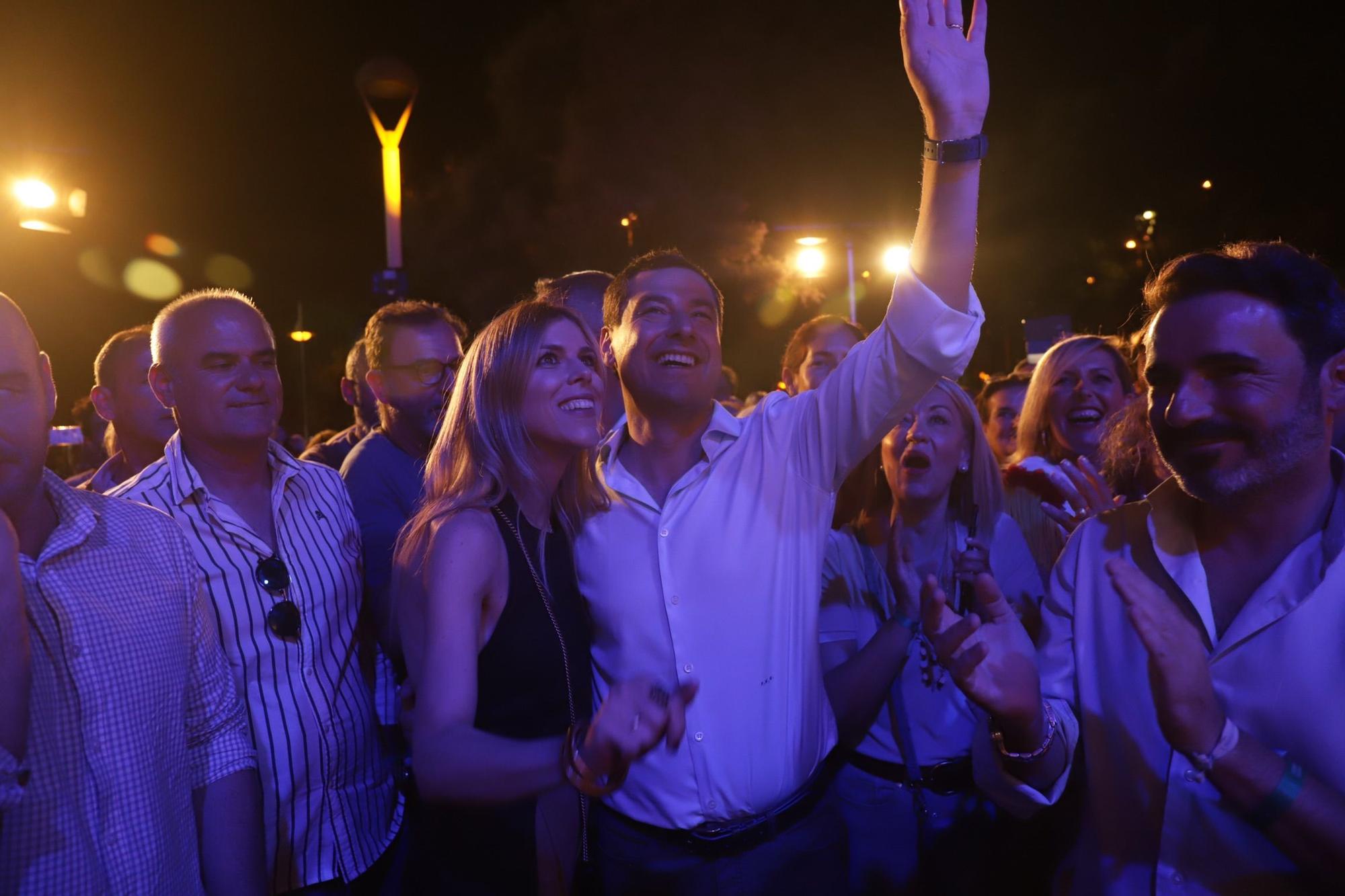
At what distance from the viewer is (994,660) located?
5.73 ft

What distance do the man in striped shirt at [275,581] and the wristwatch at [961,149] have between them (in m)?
2.27

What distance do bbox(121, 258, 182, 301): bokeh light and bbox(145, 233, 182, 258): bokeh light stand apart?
1.12ft

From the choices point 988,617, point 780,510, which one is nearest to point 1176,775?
point 988,617

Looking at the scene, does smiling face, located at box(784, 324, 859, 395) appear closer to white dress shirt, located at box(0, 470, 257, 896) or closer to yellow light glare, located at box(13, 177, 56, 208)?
white dress shirt, located at box(0, 470, 257, 896)

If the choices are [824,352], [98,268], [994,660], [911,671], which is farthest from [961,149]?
[98,268]

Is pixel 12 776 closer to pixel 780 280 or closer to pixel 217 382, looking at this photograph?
pixel 217 382

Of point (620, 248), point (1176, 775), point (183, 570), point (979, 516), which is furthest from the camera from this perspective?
point (620, 248)

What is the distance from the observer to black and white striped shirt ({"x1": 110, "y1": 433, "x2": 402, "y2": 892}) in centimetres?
236

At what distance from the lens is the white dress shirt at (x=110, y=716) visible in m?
1.55

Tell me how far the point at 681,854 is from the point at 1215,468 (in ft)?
5.54

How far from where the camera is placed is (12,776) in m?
1.36

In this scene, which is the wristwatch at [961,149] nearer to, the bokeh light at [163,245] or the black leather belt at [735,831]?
the black leather belt at [735,831]

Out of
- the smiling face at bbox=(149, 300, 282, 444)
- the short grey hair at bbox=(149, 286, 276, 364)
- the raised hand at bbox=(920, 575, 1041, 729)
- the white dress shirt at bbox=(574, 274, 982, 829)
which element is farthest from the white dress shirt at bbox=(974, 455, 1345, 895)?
the short grey hair at bbox=(149, 286, 276, 364)

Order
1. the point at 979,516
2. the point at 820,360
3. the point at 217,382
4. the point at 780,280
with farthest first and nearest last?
the point at 780,280 → the point at 820,360 → the point at 979,516 → the point at 217,382
